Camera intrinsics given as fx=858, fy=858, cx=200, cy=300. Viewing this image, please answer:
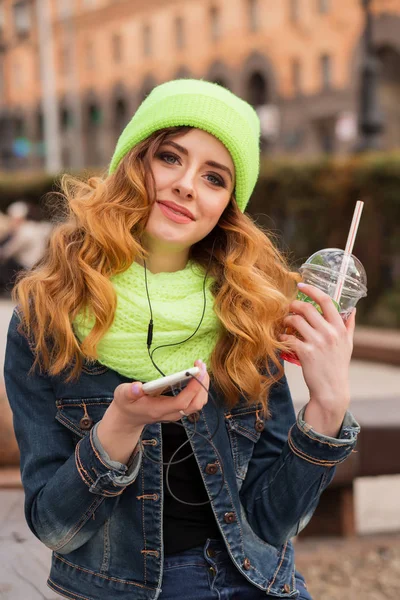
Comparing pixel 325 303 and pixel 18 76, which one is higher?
pixel 325 303

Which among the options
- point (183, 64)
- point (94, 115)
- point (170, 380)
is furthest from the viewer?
point (94, 115)

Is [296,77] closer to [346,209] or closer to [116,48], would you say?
[116,48]

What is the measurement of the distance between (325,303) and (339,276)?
0.17 metres

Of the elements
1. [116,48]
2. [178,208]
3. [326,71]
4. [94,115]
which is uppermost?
[178,208]

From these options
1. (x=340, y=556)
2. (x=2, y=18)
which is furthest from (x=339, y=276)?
(x=2, y=18)

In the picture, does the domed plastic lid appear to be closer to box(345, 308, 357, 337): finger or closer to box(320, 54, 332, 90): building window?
box(345, 308, 357, 337): finger

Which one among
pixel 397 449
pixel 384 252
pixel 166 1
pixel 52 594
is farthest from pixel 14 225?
pixel 166 1

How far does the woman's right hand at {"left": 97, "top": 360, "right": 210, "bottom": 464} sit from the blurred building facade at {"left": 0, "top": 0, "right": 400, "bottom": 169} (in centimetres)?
2289

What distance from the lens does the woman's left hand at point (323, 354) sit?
185cm

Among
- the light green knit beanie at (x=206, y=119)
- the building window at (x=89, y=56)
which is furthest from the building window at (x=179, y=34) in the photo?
the light green knit beanie at (x=206, y=119)

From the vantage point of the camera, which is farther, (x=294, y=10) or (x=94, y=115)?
(x=94, y=115)

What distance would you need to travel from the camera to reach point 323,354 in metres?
1.85

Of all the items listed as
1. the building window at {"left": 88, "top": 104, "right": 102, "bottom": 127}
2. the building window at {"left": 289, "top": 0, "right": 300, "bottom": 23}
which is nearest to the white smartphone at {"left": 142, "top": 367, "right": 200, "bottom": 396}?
the building window at {"left": 289, "top": 0, "right": 300, "bottom": 23}

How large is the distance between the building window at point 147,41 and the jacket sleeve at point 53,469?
141 ft
